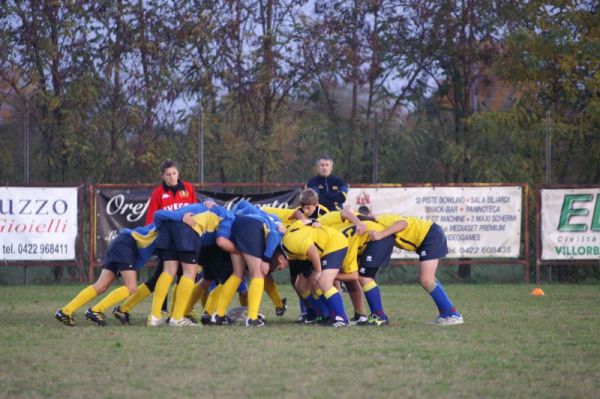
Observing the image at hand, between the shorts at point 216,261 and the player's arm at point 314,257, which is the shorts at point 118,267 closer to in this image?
the shorts at point 216,261

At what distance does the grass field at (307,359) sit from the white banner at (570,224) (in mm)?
6309

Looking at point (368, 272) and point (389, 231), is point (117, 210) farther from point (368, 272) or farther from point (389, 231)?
point (389, 231)

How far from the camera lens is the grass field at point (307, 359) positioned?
674cm

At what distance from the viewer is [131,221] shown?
58.4 ft

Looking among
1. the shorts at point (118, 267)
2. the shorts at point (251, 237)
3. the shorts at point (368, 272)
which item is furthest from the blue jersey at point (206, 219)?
the shorts at point (368, 272)

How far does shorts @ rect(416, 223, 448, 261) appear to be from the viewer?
10844 millimetres

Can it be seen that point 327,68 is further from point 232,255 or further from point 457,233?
point 232,255

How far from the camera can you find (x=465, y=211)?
18172 mm

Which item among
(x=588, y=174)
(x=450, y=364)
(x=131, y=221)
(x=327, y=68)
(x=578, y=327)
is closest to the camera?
(x=450, y=364)

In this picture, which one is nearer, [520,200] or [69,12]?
[520,200]

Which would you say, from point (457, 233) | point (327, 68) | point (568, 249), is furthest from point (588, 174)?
point (327, 68)

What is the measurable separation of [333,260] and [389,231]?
678mm

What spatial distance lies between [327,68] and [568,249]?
6.10m

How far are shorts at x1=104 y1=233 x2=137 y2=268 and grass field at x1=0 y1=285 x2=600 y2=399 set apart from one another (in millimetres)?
655
